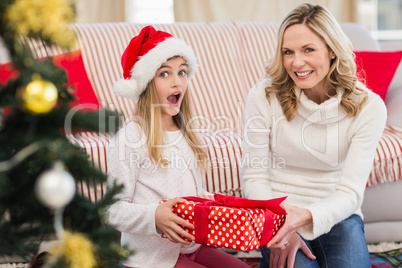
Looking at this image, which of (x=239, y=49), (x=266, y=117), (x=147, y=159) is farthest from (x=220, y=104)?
(x=147, y=159)

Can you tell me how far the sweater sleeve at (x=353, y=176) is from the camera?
154 centimetres

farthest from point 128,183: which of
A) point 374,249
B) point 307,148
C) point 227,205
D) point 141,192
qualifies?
point 374,249

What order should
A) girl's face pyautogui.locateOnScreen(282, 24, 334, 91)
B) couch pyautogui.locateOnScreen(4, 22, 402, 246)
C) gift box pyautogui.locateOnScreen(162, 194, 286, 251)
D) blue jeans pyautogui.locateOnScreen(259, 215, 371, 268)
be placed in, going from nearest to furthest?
gift box pyautogui.locateOnScreen(162, 194, 286, 251), blue jeans pyautogui.locateOnScreen(259, 215, 371, 268), girl's face pyautogui.locateOnScreen(282, 24, 334, 91), couch pyautogui.locateOnScreen(4, 22, 402, 246)

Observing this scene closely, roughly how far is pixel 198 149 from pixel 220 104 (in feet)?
3.85

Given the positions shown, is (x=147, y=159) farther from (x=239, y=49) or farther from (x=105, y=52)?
(x=239, y=49)

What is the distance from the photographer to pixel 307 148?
1.73m

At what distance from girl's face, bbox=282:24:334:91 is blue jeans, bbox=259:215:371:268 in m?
0.47

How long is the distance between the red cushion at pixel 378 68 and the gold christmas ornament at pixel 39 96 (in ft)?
7.09

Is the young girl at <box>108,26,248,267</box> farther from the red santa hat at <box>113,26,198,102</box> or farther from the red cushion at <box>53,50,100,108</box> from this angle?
the red cushion at <box>53,50,100,108</box>

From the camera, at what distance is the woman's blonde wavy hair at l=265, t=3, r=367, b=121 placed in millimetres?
1664

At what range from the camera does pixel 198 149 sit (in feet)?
5.55

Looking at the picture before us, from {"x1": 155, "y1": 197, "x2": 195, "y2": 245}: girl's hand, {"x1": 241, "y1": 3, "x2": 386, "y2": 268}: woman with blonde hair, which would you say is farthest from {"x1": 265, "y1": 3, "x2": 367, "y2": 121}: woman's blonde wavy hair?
{"x1": 155, "y1": 197, "x2": 195, "y2": 245}: girl's hand

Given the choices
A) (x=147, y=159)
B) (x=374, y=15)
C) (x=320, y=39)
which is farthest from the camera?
(x=374, y=15)

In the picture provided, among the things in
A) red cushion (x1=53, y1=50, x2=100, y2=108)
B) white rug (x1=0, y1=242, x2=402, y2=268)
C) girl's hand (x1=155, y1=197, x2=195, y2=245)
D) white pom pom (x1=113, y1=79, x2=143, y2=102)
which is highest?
white pom pom (x1=113, y1=79, x2=143, y2=102)
